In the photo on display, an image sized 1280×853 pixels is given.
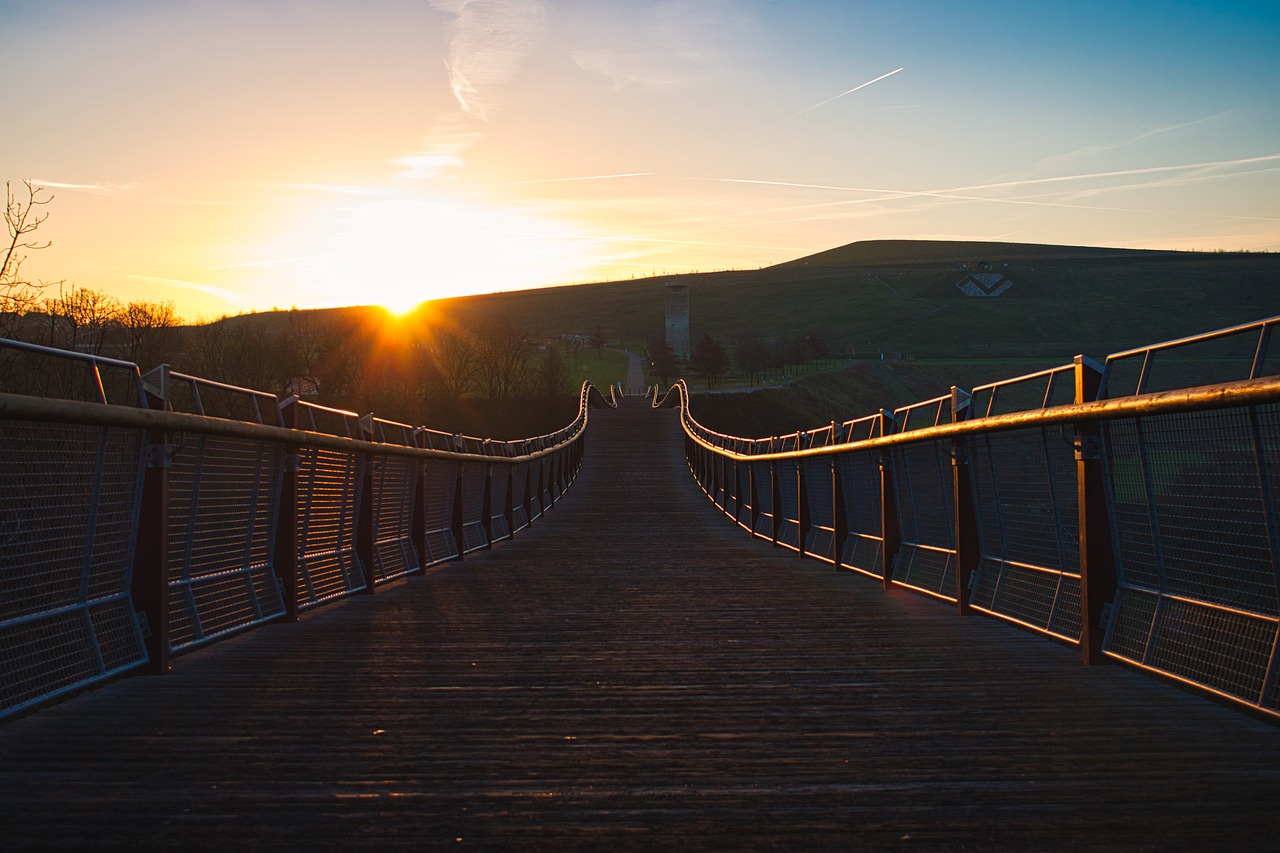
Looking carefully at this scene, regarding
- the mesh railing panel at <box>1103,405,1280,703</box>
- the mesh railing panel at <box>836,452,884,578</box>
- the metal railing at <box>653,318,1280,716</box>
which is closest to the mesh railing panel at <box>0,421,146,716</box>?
the metal railing at <box>653,318,1280,716</box>

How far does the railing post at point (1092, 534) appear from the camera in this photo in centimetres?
611

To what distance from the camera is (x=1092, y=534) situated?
20.2ft

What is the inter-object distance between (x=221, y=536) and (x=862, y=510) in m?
6.78

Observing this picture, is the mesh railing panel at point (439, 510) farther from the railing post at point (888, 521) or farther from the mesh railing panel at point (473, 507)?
the railing post at point (888, 521)

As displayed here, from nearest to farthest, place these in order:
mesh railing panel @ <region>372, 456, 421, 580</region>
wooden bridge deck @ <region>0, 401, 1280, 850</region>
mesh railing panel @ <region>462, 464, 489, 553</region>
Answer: wooden bridge deck @ <region>0, 401, 1280, 850</region> → mesh railing panel @ <region>372, 456, 421, 580</region> → mesh railing panel @ <region>462, 464, 489, 553</region>

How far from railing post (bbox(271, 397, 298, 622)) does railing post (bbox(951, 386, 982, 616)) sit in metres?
4.49

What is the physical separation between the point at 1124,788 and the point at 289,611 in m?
5.71

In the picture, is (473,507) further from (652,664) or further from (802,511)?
→ (652,664)

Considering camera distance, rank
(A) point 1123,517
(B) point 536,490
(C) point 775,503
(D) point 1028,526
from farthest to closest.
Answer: (B) point 536,490 < (C) point 775,503 < (D) point 1028,526 < (A) point 1123,517

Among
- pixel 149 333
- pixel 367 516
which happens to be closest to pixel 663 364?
pixel 149 333

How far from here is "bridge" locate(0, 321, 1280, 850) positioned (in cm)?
374

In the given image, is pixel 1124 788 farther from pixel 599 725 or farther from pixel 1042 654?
pixel 1042 654

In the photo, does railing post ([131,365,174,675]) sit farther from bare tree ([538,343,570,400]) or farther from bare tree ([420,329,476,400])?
bare tree ([538,343,570,400])

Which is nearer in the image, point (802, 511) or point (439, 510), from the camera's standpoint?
point (439, 510)
